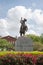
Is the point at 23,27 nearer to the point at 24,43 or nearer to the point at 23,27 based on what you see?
the point at 23,27

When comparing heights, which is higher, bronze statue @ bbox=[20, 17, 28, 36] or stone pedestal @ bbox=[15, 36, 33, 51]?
bronze statue @ bbox=[20, 17, 28, 36]

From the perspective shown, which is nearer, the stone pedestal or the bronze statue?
the stone pedestal

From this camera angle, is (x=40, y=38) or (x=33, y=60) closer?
(x=33, y=60)

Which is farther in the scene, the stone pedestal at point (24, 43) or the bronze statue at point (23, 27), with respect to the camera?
the bronze statue at point (23, 27)

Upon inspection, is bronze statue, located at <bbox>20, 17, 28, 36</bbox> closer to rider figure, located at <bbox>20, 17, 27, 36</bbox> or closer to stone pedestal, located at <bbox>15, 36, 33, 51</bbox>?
rider figure, located at <bbox>20, 17, 27, 36</bbox>

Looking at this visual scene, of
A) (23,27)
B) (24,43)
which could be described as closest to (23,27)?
(23,27)

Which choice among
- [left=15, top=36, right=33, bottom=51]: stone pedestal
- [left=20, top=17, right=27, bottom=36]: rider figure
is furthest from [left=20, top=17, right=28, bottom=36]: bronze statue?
[left=15, top=36, right=33, bottom=51]: stone pedestal

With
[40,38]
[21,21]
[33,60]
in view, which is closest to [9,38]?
[40,38]

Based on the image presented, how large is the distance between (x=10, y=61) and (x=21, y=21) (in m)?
19.8

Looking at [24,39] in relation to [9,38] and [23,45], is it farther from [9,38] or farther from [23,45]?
[9,38]

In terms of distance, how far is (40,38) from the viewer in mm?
80938

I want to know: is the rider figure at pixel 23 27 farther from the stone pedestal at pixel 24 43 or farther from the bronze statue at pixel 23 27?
the stone pedestal at pixel 24 43

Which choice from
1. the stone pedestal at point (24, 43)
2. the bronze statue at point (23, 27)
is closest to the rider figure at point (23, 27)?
the bronze statue at point (23, 27)

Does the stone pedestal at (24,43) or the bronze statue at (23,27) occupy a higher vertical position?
the bronze statue at (23,27)
